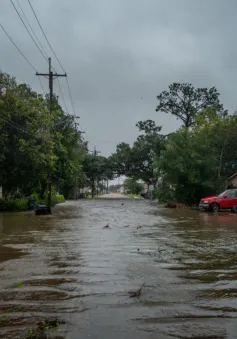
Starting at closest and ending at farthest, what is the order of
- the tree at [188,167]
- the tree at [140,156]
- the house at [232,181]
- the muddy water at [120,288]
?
the muddy water at [120,288], the tree at [188,167], the house at [232,181], the tree at [140,156]

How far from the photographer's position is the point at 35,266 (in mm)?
7871

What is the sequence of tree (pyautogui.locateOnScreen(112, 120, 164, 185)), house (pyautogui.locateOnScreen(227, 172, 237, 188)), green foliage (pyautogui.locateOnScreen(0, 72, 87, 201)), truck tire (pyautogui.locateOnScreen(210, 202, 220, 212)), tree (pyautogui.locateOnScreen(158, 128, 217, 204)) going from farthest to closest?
tree (pyautogui.locateOnScreen(112, 120, 164, 185))
house (pyautogui.locateOnScreen(227, 172, 237, 188))
tree (pyautogui.locateOnScreen(158, 128, 217, 204))
truck tire (pyautogui.locateOnScreen(210, 202, 220, 212))
green foliage (pyautogui.locateOnScreen(0, 72, 87, 201))

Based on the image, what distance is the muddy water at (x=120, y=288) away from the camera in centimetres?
436

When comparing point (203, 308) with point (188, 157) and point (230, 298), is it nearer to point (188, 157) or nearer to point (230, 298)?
point (230, 298)

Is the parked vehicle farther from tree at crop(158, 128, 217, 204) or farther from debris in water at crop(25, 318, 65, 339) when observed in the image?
debris in water at crop(25, 318, 65, 339)

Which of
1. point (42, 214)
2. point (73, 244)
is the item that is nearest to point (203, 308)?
point (73, 244)

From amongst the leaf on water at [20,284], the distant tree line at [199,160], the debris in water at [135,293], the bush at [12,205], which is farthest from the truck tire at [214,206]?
the leaf on water at [20,284]

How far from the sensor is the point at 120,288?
19.9 ft

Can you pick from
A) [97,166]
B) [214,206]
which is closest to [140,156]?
[97,166]

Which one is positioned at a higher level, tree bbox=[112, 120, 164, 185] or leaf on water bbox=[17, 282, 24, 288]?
tree bbox=[112, 120, 164, 185]

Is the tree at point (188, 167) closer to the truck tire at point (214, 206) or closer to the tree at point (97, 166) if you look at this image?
the truck tire at point (214, 206)

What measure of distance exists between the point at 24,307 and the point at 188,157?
32373 millimetres

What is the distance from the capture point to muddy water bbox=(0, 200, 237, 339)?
14.3 feet

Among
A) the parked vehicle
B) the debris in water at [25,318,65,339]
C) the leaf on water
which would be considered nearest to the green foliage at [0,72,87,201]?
the parked vehicle
